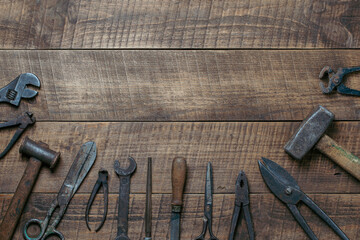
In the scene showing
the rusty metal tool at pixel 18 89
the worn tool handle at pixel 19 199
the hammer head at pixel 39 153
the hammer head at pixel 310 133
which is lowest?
the worn tool handle at pixel 19 199

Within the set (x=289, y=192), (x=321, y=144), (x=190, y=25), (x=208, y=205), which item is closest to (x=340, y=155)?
(x=321, y=144)

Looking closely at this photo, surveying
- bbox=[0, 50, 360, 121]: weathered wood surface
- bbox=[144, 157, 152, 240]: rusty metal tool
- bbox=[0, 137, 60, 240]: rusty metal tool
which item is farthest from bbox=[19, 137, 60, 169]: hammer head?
bbox=[144, 157, 152, 240]: rusty metal tool

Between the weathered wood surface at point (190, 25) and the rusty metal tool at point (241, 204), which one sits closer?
the rusty metal tool at point (241, 204)

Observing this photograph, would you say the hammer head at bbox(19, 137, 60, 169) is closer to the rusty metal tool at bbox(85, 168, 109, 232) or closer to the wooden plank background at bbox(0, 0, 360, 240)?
the wooden plank background at bbox(0, 0, 360, 240)

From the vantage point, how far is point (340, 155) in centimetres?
155

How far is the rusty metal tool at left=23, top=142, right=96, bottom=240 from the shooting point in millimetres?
1553

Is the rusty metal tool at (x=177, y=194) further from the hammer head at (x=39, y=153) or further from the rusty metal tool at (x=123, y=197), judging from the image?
the hammer head at (x=39, y=153)

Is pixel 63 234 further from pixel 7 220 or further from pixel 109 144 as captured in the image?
pixel 109 144

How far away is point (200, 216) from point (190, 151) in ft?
0.82

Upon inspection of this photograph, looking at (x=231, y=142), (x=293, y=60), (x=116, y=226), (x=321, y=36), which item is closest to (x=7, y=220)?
(x=116, y=226)

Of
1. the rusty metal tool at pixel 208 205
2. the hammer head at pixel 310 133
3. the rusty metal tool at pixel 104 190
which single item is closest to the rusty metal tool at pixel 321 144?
the hammer head at pixel 310 133

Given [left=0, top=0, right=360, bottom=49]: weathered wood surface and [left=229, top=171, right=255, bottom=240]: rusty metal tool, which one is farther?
[left=0, top=0, right=360, bottom=49]: weathered wood surface

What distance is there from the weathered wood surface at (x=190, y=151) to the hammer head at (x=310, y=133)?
58mm

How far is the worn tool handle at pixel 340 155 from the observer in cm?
154
